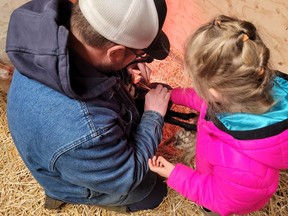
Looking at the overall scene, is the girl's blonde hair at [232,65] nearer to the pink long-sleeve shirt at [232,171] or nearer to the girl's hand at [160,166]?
the pink long-sleeve shirt at [232,171]

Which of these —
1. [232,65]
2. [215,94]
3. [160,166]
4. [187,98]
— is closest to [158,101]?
[187,98]

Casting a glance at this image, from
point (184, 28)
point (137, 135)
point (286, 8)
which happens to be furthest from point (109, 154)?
point (184, 28)

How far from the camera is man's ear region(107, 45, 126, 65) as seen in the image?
1.01 meters

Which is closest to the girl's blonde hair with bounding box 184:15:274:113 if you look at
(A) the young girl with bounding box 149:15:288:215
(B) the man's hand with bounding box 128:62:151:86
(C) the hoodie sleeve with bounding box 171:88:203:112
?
(A) the young girl with bounding box 149:15:288:215

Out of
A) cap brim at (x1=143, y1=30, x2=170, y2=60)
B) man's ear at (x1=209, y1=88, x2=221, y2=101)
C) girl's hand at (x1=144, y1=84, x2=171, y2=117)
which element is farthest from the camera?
girl's hand at (x1=144, y1=84, x2=171, y2=117)

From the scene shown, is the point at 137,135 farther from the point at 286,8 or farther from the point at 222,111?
the point at 286,8

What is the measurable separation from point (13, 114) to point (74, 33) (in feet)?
1.17

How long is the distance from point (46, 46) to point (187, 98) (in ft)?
2.39

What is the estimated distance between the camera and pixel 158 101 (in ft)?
4.45

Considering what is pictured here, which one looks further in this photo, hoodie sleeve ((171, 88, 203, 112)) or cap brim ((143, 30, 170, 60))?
hoodie sleeve ((171, 88, 203, 112))

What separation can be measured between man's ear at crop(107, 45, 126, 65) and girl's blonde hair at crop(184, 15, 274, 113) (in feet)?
0.66

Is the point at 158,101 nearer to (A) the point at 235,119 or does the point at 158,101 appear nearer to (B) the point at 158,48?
(B) the point at 158,48

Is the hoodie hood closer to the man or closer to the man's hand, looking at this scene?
the man

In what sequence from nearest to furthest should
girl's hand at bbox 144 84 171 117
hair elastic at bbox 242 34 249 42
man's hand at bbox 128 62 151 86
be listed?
hair elastic at bbox 242 34 249 42 → girl's hand at bbox 144 84 171 117 → man's hand at bbox 128 62 151 86
